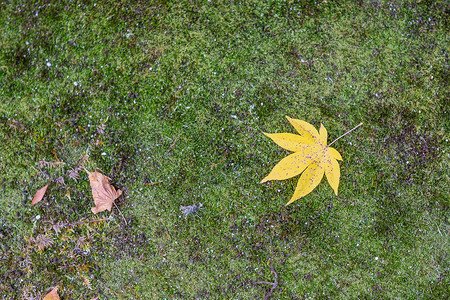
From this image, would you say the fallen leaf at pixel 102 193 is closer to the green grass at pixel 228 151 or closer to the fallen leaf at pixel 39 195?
the green grass at pixel 228 151

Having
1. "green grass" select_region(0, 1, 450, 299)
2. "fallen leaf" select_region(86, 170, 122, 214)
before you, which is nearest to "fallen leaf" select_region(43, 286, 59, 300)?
"green grass" select_region(0, 1, 450, 299)

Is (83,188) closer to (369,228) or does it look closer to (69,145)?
(69,145)

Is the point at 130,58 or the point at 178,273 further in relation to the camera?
the point at 130,58

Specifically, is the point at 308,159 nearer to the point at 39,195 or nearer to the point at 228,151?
the point at 228,151

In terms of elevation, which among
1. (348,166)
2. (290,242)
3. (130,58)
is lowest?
(290,242)

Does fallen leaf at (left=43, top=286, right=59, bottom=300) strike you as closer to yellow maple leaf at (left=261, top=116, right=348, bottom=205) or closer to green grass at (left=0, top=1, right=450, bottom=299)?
green grass at (left=0, top=1, right=450, bottom=299)

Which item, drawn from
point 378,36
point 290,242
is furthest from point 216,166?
point 378,36
